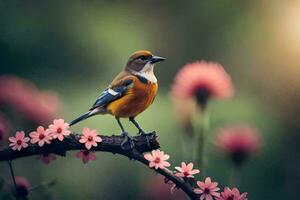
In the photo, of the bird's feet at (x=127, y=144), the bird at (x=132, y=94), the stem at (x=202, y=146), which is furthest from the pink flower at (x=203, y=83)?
the bird's feet at (x=127, y=144)

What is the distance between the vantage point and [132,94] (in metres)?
1.23

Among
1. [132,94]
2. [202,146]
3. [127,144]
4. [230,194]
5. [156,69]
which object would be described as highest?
[156,69]

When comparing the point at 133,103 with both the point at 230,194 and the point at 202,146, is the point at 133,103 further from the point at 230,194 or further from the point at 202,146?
the point at 230,194

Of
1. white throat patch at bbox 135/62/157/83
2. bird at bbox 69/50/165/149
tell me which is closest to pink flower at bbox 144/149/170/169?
bird at bbox 69/50/165/149

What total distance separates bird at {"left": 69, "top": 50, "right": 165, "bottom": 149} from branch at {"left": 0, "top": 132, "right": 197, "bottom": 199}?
27 cm

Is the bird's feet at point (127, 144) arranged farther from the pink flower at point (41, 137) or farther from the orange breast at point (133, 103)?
the orange breast at point (133, 103)

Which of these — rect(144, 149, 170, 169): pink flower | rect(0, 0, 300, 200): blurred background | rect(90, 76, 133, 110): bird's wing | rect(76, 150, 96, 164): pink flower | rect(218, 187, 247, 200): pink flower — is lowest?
rect(218, 187, 247, 200): pink flower

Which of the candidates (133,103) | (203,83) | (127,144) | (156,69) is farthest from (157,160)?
(156,69)

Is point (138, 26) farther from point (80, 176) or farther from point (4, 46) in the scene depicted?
point (80, 176)

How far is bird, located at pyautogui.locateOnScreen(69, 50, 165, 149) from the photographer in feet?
3.96

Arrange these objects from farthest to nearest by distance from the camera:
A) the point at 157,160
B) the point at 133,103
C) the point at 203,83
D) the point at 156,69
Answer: the point at 156,69 → the point at 203,83 → the point at 133,103 → the point at 157,160

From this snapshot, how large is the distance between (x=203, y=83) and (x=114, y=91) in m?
0.27

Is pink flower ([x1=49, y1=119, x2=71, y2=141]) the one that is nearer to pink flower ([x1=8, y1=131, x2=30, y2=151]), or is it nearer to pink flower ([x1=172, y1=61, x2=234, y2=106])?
pink flower ([x1=8, y1=131, x2=30, y2=151])

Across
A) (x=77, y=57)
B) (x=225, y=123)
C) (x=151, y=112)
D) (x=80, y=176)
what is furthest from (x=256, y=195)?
(x=77, y=57)
